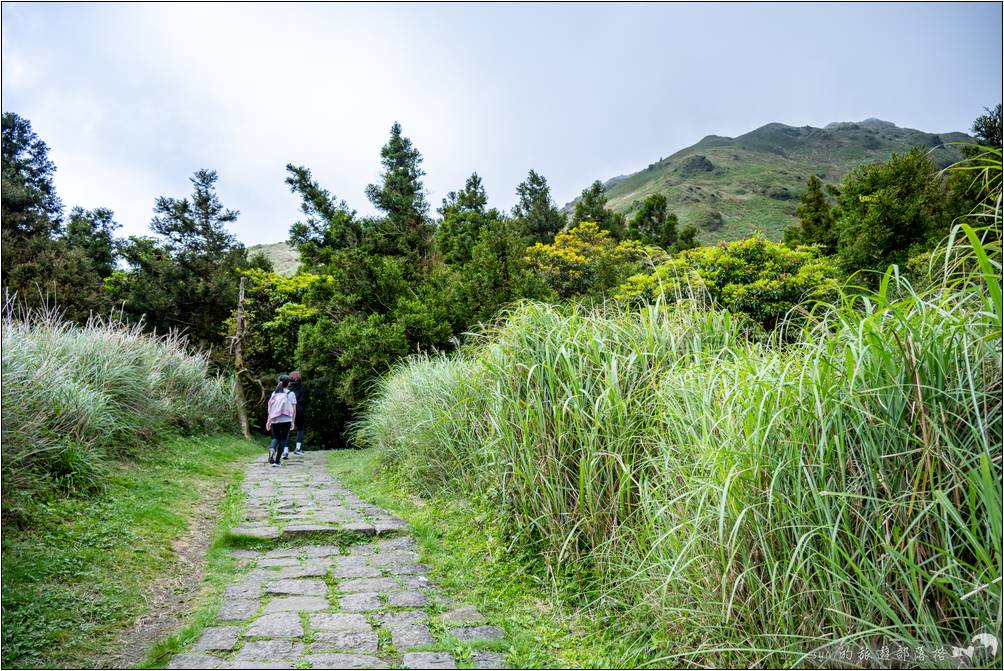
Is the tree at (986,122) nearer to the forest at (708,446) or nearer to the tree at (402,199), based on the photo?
the forest at (708,446)

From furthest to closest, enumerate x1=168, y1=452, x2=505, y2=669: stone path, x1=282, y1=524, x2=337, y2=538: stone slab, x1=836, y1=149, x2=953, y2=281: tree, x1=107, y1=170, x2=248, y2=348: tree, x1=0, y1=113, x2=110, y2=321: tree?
x1=107, y1=170, x2=248, y2=348: tree → x1=836, y1=149, x2=953, y2=281: tree → x1=0, y1=113, x2=110, y2=321: tree → x1=282, y1=524, x2=337, y2=538: stone slab → x1=168, y1=452, x2=505, y2=669: stone path

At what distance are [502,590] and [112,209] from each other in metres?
27.2

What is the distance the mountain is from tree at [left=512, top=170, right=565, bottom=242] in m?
5.90

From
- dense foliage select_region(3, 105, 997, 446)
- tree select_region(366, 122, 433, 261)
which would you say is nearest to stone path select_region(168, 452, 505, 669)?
dense foliage select_region(3, 105, 997, 446)

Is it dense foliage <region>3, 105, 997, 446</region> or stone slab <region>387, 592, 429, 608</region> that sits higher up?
dense foliage <region>3, 105, 997, 446</region>

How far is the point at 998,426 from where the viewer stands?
1.83 meters

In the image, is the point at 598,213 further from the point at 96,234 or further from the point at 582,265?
the point at 96,234

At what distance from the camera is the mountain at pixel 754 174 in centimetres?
3456

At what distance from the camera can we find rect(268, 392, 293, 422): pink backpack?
870 cm

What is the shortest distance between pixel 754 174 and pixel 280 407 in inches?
1712

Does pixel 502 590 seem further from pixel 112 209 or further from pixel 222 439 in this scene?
pixel 112 209

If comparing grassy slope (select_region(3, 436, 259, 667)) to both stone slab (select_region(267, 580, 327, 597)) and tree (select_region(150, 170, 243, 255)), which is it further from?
tree (select_region(150, 170, 243, 255))

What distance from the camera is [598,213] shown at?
83.9 feet

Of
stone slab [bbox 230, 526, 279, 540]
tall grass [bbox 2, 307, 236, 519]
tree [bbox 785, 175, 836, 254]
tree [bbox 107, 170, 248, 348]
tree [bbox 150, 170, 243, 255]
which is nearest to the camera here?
tall grass [bbox 2, 307, 236, 519]
